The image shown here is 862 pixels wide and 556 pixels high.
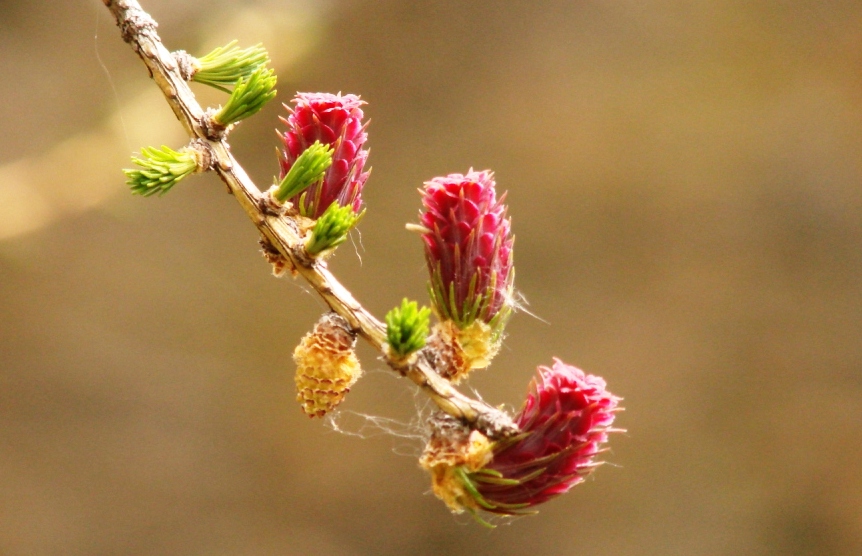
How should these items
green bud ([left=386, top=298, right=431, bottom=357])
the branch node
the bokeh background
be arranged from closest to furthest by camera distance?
green bud ([left=386, top=298, right=431, bottom=357])
the branch node
the bokeh background

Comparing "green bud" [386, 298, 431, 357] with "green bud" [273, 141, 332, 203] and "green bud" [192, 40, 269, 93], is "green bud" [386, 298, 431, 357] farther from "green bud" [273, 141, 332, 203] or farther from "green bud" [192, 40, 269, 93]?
"green bud" [192, 40, 269, 93]

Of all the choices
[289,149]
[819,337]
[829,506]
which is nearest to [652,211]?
[819,337]

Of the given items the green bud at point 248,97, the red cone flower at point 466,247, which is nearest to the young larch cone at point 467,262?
the red cone flower at point 466,247

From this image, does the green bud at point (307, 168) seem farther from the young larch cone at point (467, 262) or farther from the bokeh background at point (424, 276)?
the bokeh background at point (424, 276)

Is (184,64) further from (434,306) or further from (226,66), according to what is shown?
(434,306)

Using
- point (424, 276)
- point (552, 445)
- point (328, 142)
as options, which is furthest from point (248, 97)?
point (424, 276)

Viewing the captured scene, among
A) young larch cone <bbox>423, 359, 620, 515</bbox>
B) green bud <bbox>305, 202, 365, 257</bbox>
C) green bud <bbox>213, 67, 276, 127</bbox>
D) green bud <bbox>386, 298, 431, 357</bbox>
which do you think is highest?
green bud <bbox>213, 67, 276, 127</bbox>

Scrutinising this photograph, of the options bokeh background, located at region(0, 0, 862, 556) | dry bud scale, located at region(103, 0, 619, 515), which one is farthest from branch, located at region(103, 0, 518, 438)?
bokeh background, located at region(0, 0, 862, 556)
